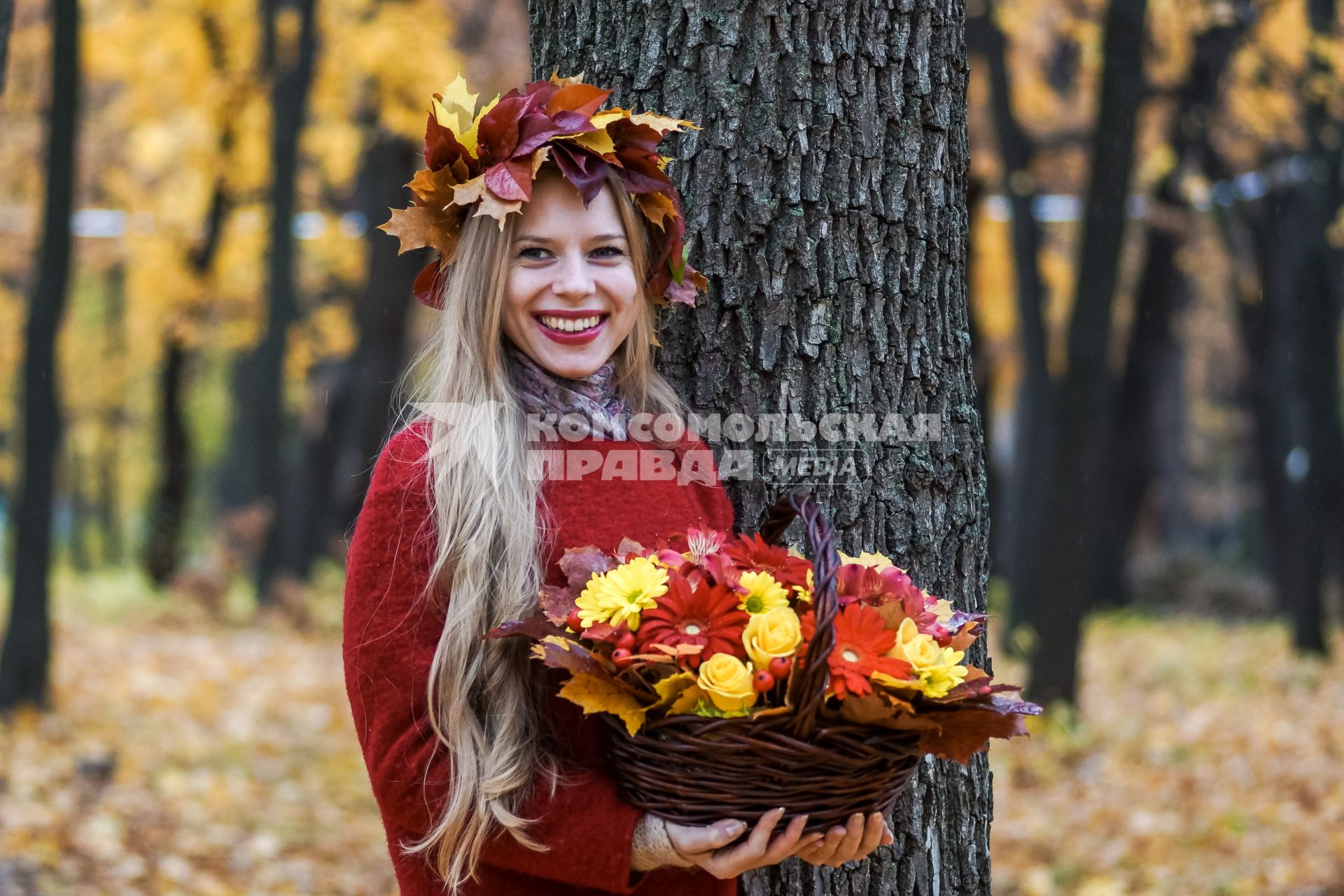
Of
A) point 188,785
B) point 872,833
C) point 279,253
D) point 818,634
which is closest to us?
point 818,634

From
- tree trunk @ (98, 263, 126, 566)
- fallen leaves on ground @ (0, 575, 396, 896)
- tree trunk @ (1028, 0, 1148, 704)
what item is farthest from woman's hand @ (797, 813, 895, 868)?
tree trunk @ (98, 263, 126, 566)

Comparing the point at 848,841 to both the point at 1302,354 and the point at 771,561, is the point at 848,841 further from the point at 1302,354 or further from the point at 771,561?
the point at 1302,354

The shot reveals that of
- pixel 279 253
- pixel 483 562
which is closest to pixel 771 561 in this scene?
pixel 483 562

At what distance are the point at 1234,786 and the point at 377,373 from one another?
838 cm

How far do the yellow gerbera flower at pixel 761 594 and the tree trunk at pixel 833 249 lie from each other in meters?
0.73

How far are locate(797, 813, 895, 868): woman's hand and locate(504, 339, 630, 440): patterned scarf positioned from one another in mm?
745

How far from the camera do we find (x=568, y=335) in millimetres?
2164

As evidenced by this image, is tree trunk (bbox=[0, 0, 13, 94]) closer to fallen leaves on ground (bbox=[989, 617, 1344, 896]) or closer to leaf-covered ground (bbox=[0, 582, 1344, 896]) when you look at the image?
leaf-covered ground (bbox=[0, 582, 1344, 896])

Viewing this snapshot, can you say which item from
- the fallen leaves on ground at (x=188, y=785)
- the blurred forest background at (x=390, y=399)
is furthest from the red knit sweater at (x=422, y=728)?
the fallen leaves on ground at (x=188, y=785)

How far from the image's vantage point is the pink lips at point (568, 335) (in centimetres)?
216

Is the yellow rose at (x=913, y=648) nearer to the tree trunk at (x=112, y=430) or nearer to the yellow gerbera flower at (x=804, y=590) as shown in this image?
the yellow gerbera flower at (x=804, y=590)

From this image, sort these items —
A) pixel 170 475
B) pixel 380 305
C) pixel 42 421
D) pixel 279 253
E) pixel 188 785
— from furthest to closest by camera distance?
pixel 170 475 < pixel 380 305 < pixel 279 253 < pixel 42 421 < pixel 188 785

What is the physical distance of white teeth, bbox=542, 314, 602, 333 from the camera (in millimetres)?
2162

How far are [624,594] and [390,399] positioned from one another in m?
0.92
